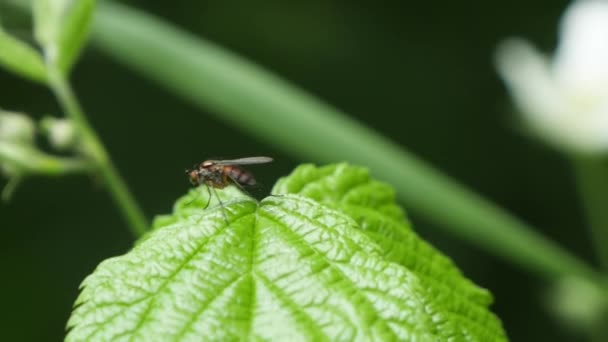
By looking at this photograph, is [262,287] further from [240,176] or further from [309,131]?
[309,131]

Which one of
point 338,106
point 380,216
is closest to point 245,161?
point 380,216

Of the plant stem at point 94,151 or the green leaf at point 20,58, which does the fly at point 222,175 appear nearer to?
the plant stem at point 94,151

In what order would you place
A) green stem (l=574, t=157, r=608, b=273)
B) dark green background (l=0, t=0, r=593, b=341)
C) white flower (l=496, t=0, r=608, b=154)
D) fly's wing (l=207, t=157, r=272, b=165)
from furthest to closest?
dark green background (l=0, t=0, r=593, b=341), white flower (l=496, t=0, r=608, b=154), green stem (l=574, t=157, r=608, b=273), fly's wing (l=207, t=157, r=272, b=165)

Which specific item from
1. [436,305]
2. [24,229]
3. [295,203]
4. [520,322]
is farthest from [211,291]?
[520,322]

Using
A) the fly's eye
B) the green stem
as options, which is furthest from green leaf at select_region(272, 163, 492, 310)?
the green stem

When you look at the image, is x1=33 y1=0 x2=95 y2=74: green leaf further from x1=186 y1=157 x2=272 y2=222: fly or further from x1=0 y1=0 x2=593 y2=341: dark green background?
x1=0 y1=0 x2=593 y2=341: dark green background

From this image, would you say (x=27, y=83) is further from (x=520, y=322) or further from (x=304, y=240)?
(x=304, y=240)

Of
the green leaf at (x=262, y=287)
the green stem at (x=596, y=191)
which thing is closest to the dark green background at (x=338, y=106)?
the green stem at (x=596, y=191)
